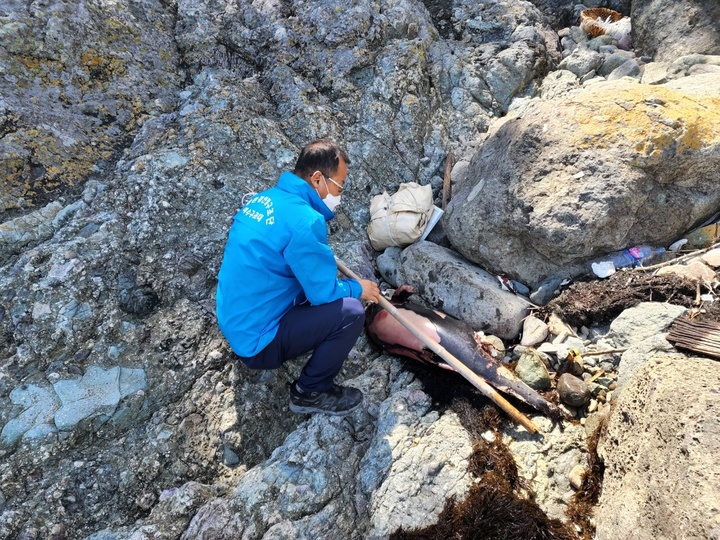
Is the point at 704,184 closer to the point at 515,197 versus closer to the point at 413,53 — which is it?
the point at 515,197

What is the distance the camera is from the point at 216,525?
2.81 meters

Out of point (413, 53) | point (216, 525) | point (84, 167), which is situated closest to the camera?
point (216, 525)

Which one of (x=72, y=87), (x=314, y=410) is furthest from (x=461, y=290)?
(x=72, y=87)

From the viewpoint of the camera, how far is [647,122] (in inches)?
152

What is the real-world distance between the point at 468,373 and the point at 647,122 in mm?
2643

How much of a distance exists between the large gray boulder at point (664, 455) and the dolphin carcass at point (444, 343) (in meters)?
0.59

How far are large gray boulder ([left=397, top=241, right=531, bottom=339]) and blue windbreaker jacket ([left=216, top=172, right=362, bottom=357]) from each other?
4.49 ft

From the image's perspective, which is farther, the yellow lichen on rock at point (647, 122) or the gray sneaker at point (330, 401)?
the yellow lichen on rock at point (647, 122)

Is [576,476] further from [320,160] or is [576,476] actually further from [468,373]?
[320,160]

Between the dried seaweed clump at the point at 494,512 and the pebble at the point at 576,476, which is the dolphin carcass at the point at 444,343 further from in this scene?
the dried seaweed clump at the point at 494,512

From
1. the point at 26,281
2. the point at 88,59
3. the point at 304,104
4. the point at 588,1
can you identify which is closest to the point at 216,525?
the point at 26,281

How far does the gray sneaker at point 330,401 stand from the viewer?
3.40 metres

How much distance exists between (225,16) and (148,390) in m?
4.66

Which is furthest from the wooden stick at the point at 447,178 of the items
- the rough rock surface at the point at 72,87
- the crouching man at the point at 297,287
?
the rough rock surface at the point at 72,87
